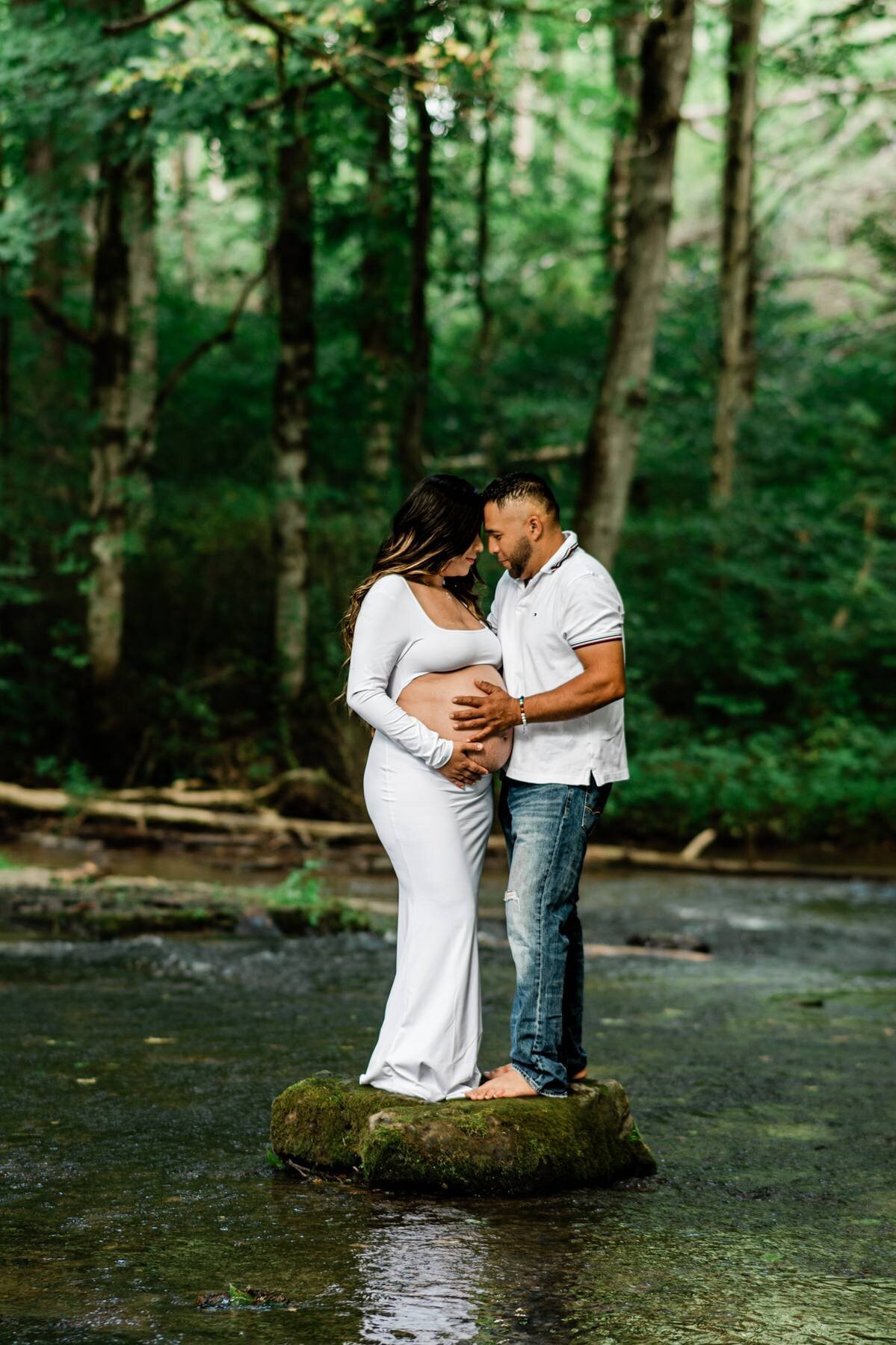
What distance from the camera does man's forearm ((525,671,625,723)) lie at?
5105 mm

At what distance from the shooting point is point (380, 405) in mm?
Answer: 22078

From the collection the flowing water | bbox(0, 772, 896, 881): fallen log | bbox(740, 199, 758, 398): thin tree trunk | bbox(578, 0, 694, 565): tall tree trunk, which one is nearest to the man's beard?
the flowing water

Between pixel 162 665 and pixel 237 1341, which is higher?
pixel 162 665

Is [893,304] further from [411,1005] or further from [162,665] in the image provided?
[411,1005]

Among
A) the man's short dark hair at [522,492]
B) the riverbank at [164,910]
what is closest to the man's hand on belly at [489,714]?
the man's short dark hair at [522,492]

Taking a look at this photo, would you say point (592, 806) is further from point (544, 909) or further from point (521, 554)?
point (521, 554)

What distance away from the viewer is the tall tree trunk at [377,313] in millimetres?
20312

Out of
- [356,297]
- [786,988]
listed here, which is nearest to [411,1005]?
[786,988]

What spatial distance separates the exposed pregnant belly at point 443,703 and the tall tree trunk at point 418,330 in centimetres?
1485

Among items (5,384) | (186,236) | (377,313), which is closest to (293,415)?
(377,313)

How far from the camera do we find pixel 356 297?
21.7m

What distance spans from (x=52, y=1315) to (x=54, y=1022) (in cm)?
426

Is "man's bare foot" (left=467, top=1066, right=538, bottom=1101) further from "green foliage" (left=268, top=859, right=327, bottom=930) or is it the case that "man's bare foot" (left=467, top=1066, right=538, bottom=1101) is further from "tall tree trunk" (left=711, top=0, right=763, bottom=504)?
"tall tree trunk" (left=711, top=0, right=763, bottom=504)

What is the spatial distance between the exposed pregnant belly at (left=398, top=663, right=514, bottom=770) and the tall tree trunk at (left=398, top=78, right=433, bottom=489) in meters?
14.8
